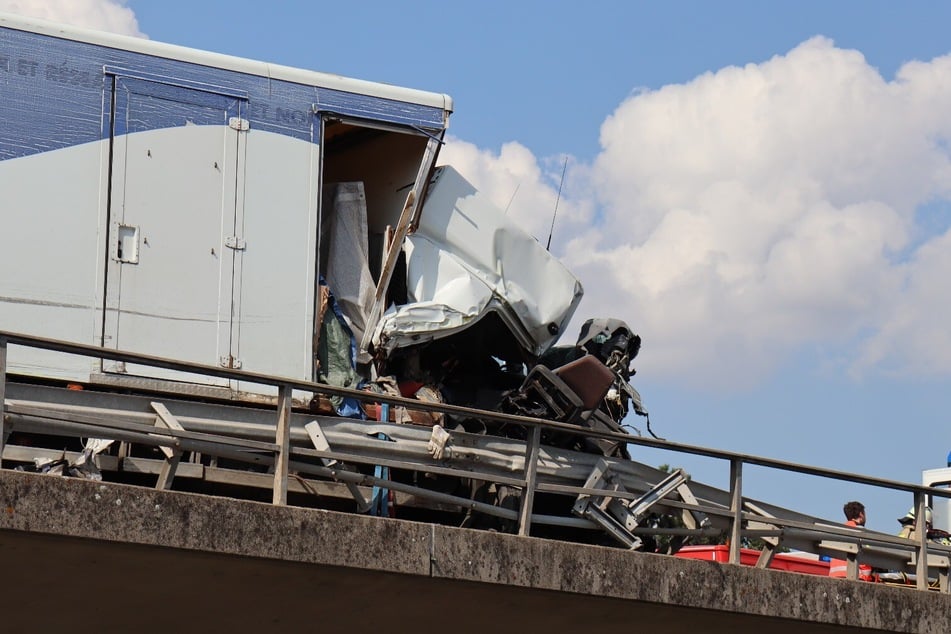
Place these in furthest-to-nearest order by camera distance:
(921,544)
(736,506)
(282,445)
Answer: (921,544)
(736,506)
(282,445)

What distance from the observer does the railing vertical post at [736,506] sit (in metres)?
8.73

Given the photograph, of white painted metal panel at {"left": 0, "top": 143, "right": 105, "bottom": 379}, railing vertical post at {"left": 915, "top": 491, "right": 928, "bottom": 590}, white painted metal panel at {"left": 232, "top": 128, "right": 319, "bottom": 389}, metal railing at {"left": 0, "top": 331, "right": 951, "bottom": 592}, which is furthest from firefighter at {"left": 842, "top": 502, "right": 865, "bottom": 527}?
white painted metal panel at {"left": 0, "top": 143, "right": 105, "bottom": 379}

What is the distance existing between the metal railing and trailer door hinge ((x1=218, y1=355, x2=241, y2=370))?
20 cm

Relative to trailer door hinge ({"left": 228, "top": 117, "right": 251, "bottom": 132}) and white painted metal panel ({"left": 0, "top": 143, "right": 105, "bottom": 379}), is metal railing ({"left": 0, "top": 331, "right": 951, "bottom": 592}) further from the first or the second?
trailer door hinge ({"left": 228, "top": 117, "right": 251, "bottom": 132})

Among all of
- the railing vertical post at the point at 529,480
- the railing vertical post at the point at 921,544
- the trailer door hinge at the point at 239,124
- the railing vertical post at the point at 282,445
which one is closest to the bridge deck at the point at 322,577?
the railing vertical post at the point at 282,445

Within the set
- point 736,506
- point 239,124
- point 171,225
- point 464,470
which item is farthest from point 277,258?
point 736,506

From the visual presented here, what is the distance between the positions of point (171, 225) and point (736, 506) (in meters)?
4.04

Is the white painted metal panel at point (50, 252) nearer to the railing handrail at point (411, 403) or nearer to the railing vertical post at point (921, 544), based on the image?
the railing handrail at point (411, 403)

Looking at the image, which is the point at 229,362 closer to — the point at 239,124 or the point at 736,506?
the point at 239,124

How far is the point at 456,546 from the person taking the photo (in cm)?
745

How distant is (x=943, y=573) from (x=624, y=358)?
A: 2723 millimetres

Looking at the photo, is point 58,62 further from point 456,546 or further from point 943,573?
point 943,573

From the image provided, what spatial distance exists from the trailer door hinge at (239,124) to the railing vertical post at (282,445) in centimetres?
261

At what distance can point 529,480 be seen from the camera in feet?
27.1
